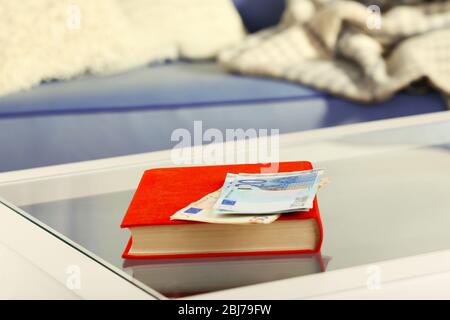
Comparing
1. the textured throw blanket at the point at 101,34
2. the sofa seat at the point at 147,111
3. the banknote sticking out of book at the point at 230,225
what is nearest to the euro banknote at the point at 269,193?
the banknote sticking out of book at the point at 230,225

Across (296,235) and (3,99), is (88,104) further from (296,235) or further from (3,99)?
(296,235)

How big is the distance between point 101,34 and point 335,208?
4.15 feet

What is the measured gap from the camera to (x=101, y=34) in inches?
86.9

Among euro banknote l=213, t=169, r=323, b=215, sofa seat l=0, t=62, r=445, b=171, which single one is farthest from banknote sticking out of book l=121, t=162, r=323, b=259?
sofa seat l=0, t=62, r=445, b=171

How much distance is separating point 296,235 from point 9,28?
1.38 m

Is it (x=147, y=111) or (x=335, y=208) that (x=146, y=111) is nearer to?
(x=147, y=111)

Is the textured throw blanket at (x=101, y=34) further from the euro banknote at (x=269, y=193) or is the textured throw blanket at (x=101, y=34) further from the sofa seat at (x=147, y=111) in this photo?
the euro banknote at (x=269, y=193)

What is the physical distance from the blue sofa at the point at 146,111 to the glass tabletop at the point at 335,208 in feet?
2.36

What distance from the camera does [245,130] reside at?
2055 mm

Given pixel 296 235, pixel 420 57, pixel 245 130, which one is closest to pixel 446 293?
pixel 296 235

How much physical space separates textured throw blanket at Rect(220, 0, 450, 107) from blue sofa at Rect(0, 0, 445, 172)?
0.04m

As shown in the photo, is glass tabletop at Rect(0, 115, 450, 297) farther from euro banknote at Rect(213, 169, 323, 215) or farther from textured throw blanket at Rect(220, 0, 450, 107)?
textured throw blanket at Rect(220, 0, 450, 107)

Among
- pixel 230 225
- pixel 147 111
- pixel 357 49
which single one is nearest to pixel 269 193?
pixel 230 225

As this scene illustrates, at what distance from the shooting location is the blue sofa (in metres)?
1.97
